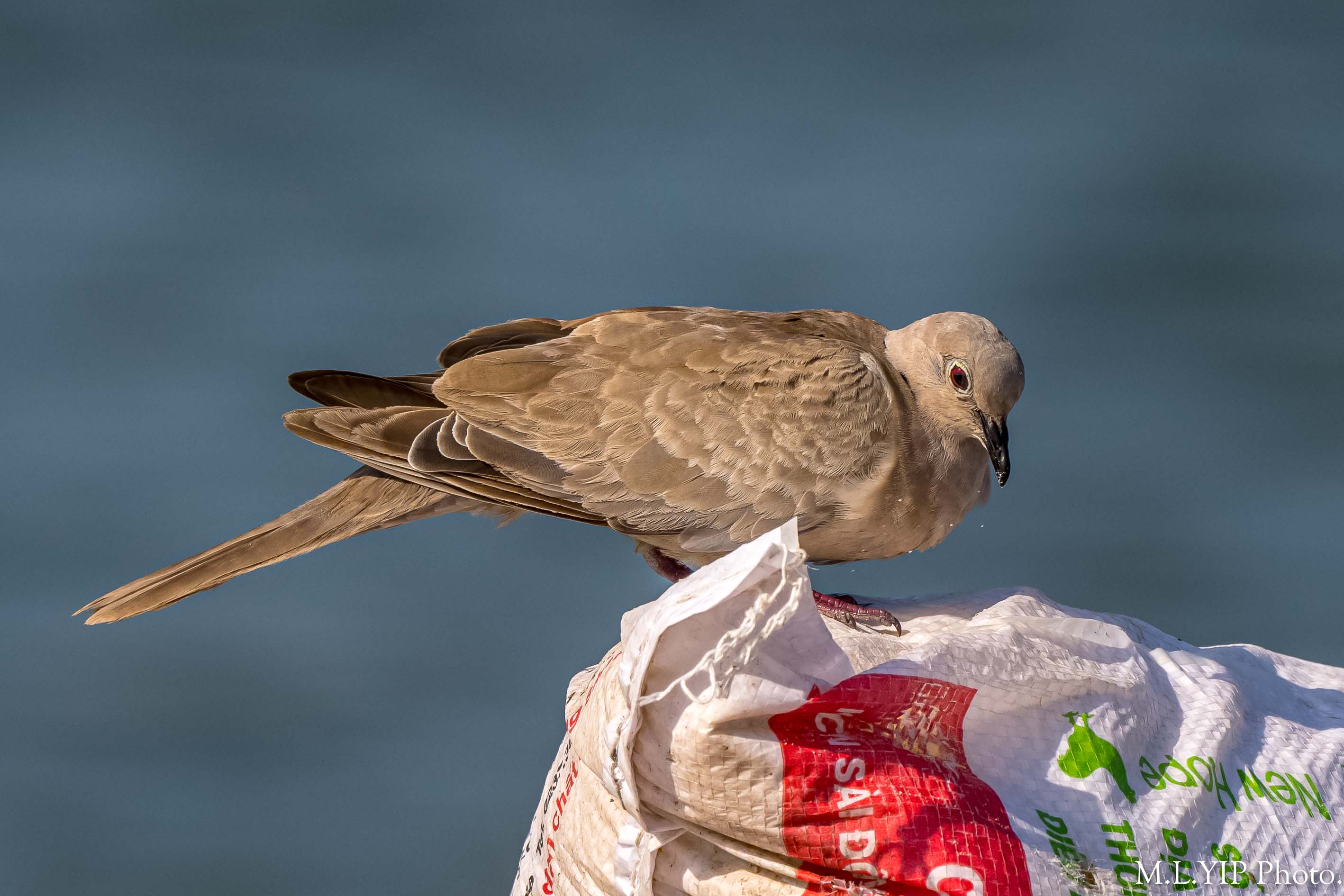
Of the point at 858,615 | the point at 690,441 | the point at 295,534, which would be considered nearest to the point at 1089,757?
the point at 858,615

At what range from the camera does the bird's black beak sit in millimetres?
2273

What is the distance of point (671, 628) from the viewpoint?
1.38m

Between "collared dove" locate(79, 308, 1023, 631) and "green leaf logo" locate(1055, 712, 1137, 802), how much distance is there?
2.12 feet

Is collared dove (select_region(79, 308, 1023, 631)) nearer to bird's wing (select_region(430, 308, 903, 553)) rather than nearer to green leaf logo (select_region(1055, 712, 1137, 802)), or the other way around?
bird's wing (select_region(430, 308, 903, 553))

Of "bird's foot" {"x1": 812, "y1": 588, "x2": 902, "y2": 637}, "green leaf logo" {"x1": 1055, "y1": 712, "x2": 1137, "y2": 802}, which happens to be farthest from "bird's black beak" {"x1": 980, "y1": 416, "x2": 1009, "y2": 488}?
"green leaf logo" {"x1": 1055, "y1": 712, "x2": 1137, "y2": 802}

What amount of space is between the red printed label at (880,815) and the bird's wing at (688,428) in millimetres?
744

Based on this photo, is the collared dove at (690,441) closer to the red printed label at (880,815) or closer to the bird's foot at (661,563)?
the bird's foot at (661,563)

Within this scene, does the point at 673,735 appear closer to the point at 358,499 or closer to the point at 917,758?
the point at 917,758

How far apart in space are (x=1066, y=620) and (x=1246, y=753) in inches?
12.3

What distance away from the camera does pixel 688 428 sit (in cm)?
226

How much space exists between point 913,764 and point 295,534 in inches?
54.6

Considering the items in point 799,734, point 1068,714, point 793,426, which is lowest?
point 1068,714

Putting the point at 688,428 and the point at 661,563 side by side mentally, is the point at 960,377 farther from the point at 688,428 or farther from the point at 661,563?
the point at 661,563

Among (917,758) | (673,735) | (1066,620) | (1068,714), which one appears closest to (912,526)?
(1066,620)
